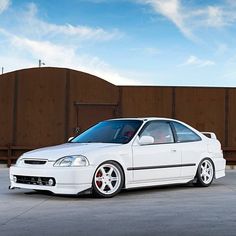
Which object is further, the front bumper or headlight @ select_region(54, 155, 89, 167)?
headlight @ select_region(54, 155, 89, 167)

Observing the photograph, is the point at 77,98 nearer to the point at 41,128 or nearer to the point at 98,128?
the point at 41,128

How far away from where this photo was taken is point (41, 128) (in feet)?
54.2

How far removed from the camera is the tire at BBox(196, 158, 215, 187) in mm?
10812

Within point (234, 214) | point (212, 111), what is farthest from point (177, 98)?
point (234, 214)

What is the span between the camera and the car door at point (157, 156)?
9.65 m

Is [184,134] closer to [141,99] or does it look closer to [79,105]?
[141,99]

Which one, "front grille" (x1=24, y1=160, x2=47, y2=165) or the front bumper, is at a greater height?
"front grille" (x1=24, y1=160, x2=47, y2=165)

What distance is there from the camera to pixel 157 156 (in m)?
9.91

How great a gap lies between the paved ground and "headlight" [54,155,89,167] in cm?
59

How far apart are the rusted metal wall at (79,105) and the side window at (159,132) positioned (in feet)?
20.5

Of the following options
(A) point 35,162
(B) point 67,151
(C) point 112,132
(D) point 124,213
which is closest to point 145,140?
(C) point 112,132

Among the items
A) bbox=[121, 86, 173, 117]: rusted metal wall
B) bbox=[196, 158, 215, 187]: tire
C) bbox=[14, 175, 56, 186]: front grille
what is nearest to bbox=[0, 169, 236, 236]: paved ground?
bbox=[14, 175, 56, 186]: front grille

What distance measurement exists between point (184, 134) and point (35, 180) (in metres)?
3.27

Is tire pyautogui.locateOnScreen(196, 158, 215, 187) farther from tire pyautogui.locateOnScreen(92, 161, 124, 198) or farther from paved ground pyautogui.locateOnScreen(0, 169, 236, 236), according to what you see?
tire pyautogui.locateOnScreen(92, 161, 124, 198)
